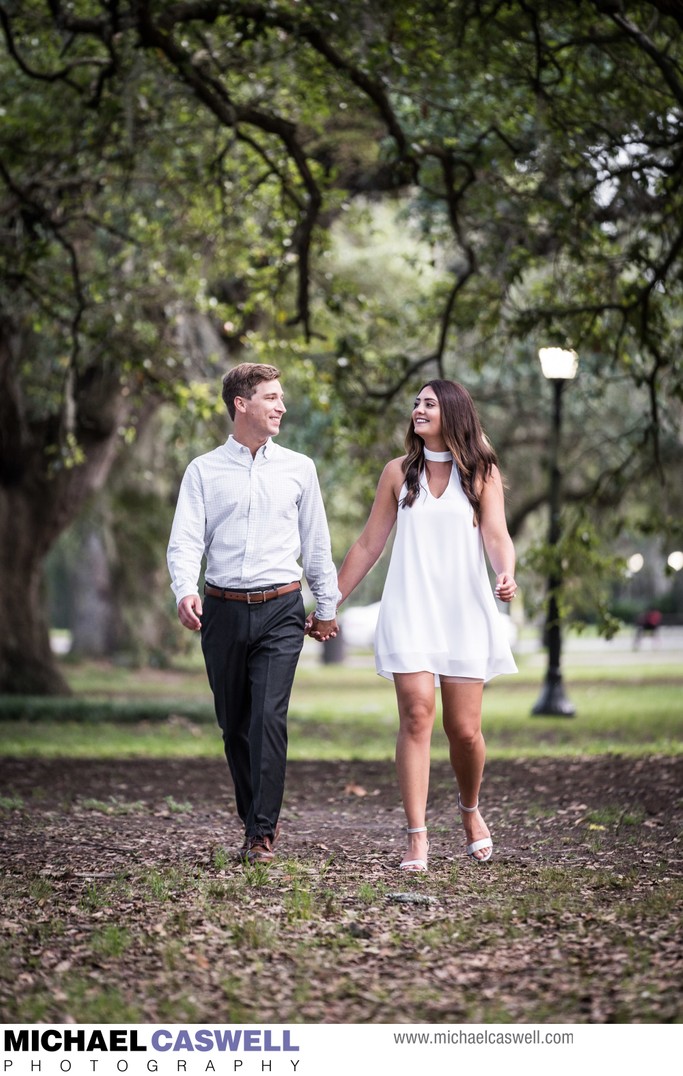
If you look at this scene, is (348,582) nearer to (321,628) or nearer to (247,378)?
(321,628)

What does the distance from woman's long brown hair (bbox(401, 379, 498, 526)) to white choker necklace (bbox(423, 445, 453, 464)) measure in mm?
31

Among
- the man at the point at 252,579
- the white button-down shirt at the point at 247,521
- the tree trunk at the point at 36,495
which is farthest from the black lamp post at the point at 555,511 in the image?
the man at the point at 252,579

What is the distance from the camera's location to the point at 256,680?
239 inches

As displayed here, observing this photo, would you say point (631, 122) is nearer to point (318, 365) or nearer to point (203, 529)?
point (318, 365)

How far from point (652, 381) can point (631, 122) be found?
6.50 feet

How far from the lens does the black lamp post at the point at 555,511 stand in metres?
14.9

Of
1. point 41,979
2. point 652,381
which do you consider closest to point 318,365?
point 652,381

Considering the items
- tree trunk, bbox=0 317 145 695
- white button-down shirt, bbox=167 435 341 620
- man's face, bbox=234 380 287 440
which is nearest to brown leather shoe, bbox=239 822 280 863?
white button-down shirt, bbox=167 435 341 620

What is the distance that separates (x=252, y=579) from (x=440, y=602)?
0.86 m

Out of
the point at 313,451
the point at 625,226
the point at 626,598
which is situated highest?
the point at 625,226

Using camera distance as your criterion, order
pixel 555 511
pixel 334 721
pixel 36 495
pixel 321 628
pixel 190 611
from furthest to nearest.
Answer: pixel 334 721 < pixel 36 495 < pixel 555 511 < pixel 321 628 < pixel 190 611

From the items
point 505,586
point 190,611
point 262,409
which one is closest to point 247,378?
point 262,409

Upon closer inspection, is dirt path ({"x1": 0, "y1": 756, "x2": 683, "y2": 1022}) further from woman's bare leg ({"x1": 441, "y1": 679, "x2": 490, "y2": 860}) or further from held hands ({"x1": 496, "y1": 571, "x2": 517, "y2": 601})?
held hands ({"x1": 496, "y1": 571, "x2": 517, "y2": 601})

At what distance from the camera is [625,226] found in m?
12.9
